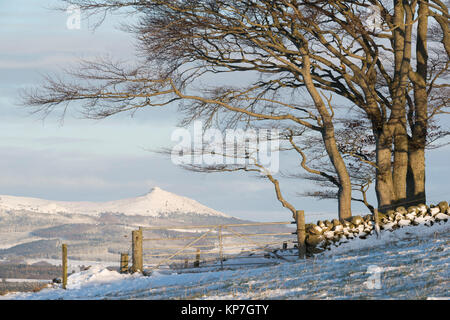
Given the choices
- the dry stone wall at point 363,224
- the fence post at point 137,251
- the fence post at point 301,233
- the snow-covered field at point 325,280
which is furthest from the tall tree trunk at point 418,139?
the fence post at point 137,251

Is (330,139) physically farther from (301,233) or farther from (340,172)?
(301,233)

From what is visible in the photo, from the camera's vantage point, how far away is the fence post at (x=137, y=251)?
1686 centimetres

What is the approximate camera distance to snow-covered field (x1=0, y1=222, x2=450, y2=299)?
9750 mm

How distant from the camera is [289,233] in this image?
17531 millimetres

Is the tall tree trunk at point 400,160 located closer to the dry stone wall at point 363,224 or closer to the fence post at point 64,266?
the dry stone wall at point 363,224

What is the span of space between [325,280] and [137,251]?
24.0 feet

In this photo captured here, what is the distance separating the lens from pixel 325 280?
36.4 ft

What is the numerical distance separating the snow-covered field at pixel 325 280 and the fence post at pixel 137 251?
0.72m

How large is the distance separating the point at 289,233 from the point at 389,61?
9468 millimetres

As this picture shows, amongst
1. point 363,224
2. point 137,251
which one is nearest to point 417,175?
point 363,224

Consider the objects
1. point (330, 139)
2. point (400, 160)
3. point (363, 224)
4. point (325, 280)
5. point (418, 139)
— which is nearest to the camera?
point (325, 280)
